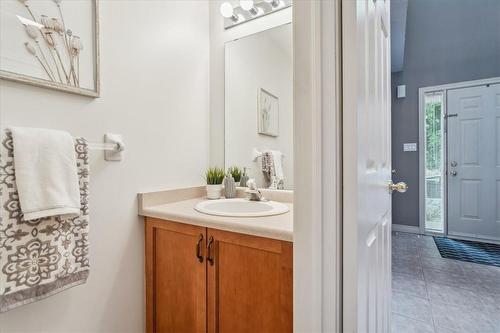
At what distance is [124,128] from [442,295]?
2.47 m

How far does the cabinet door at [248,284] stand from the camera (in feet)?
2.96

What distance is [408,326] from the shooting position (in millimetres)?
1642

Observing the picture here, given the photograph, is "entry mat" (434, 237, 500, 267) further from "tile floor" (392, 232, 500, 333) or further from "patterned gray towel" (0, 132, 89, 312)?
"patterned gray towel" (0, 132, 89, 312)

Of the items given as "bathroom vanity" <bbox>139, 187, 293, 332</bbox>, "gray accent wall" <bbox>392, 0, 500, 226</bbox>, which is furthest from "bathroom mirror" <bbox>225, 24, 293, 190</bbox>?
"gray accent wall" <bbox>392, 0, 500, 226</bbox>

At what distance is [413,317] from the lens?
5.69 feet

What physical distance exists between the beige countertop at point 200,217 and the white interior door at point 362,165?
23cm

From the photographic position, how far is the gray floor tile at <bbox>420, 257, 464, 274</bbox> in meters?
2.47

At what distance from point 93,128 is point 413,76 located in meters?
4.09

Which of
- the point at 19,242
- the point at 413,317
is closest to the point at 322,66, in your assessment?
the point at 19,242

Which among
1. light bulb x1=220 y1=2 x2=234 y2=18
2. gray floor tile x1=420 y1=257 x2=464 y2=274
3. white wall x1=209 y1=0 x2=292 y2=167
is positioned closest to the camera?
light bulb x1=220 y1=2 x2=234 y2=18

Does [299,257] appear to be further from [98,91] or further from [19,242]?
[98,91]

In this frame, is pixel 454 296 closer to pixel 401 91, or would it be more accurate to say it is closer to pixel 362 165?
pixel 362 165

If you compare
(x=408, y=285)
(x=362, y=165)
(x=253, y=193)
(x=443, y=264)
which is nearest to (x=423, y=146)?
(x=443, y=264)

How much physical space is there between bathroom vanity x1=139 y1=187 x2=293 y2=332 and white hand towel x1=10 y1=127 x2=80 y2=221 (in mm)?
401
